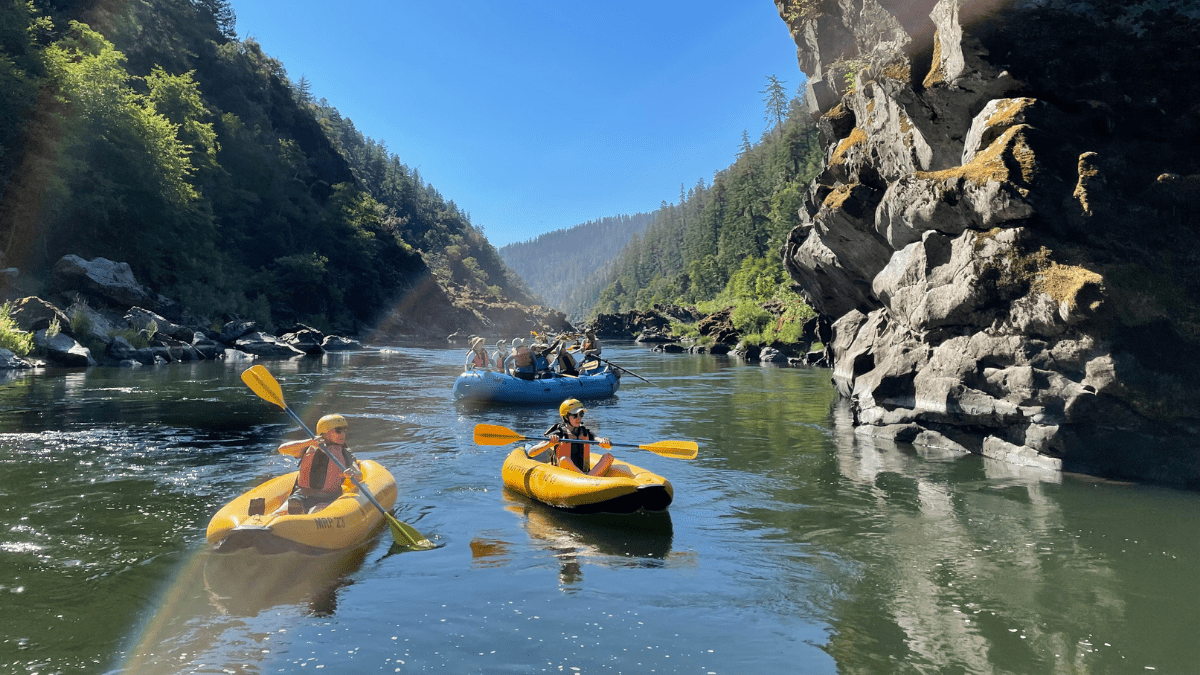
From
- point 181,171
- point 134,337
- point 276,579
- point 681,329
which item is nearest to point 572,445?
point 276,579

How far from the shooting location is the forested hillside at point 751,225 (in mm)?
61375

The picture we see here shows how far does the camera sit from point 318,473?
7098 millimetres

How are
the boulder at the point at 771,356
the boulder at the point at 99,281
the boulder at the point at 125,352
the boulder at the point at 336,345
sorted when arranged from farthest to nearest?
the boulder at the point at 336,345, the boulder at the point at 771,356, the boulder at the point at 99,281, the boulder at the point at 125,352

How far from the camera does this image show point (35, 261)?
31.0m

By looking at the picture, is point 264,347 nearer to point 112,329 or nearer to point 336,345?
point 112,329

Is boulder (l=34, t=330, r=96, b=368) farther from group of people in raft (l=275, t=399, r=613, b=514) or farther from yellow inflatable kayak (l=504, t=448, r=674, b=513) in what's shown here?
yellow inflatable kayak (l=504, t=448, r=674, b=513)

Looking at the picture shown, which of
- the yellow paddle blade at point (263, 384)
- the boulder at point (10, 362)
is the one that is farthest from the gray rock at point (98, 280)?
the yellow paddle blade at point (263, 384)

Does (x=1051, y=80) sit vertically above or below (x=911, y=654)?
above

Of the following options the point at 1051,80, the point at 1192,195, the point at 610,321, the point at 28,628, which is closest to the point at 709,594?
the point at 28,628

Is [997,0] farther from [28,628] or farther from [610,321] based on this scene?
[610,321]

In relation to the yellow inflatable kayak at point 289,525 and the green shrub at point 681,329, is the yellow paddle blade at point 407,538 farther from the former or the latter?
the green shrub at point 681,329

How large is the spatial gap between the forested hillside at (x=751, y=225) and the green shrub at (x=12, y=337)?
3402cm

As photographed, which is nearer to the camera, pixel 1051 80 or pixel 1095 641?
pixel 1095 641

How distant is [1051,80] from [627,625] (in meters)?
10.9
